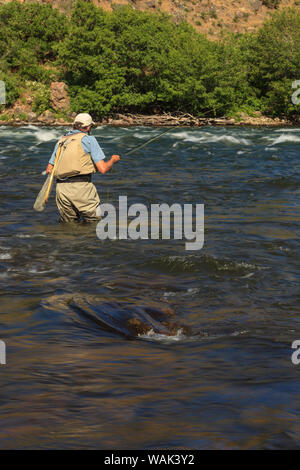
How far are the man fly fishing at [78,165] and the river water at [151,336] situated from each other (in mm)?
405

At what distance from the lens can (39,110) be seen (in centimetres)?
3719

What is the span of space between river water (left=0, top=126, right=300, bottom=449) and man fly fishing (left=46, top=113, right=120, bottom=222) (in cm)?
41

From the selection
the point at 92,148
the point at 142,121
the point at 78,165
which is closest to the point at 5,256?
the point at 78,165

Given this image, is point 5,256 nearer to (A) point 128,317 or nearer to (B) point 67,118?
(A) point 128,317

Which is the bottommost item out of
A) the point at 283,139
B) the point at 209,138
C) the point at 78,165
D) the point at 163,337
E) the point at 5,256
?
the point at 163,337

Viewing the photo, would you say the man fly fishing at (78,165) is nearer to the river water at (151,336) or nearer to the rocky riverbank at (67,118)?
the river water at (151,336)

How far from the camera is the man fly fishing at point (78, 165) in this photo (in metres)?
7.95

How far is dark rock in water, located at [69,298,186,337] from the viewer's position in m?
4.82

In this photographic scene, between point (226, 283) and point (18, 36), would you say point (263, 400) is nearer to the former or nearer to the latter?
point (226, 283)

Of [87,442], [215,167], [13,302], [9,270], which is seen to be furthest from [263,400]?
[215,167]

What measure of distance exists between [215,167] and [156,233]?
747cm

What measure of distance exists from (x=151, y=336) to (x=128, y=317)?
38cm

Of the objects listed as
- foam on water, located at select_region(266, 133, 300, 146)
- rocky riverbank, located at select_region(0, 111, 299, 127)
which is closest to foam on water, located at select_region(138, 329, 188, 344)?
foam on water, located at select_region(266, 133, 300, 146)

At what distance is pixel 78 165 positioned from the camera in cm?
809
